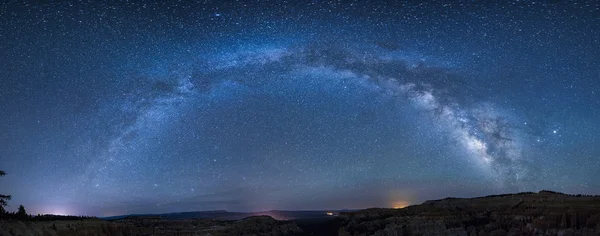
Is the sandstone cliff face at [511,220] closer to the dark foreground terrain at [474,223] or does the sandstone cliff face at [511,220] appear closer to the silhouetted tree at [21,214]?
the dark foreground terrain at [474,223]

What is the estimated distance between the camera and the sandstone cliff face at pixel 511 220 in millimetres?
62500

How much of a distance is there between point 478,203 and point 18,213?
101203 mm

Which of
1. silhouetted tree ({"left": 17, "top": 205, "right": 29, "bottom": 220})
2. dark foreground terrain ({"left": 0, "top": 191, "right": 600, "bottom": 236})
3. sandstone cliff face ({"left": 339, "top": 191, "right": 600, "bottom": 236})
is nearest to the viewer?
silhouetted tree ({"left": 17, "top": 205, "right": 29, "bottom": 220})

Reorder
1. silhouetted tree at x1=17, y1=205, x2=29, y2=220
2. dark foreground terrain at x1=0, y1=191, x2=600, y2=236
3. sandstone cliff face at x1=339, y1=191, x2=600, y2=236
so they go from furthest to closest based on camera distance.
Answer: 1. sandstone cliff face at x1=339, y1=191, x2=600, y2=236
2. dark foreground terrain at x1=0, y1=191, x2=600, y2=236
3. silhouetted tree at x1=17, y1=205, x2=29, y2=220

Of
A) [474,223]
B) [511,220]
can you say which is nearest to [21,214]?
[511,220]

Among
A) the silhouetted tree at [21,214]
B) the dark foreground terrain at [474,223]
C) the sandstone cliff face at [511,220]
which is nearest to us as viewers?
the silhouetted tree at [21,214]

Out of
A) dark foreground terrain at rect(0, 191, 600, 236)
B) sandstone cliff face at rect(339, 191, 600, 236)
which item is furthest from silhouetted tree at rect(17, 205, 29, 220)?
sandstone cliff face at rect(339, 191, 600, 236)

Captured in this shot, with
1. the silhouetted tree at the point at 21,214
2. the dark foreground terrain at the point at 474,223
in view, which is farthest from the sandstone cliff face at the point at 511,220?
the silhouetted tree at the point at 21,214

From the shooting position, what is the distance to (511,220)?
245 feet

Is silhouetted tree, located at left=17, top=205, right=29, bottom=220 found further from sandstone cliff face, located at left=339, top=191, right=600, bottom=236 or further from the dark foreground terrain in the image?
sandstone cliff face, located at left=339, top=191, right=600, bottom=236

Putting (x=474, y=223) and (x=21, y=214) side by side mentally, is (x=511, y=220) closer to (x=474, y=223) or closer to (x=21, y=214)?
(x=474, y=223)

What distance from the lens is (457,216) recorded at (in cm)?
8975

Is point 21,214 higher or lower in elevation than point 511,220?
higher

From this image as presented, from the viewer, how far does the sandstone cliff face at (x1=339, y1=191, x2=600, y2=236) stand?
205ft
